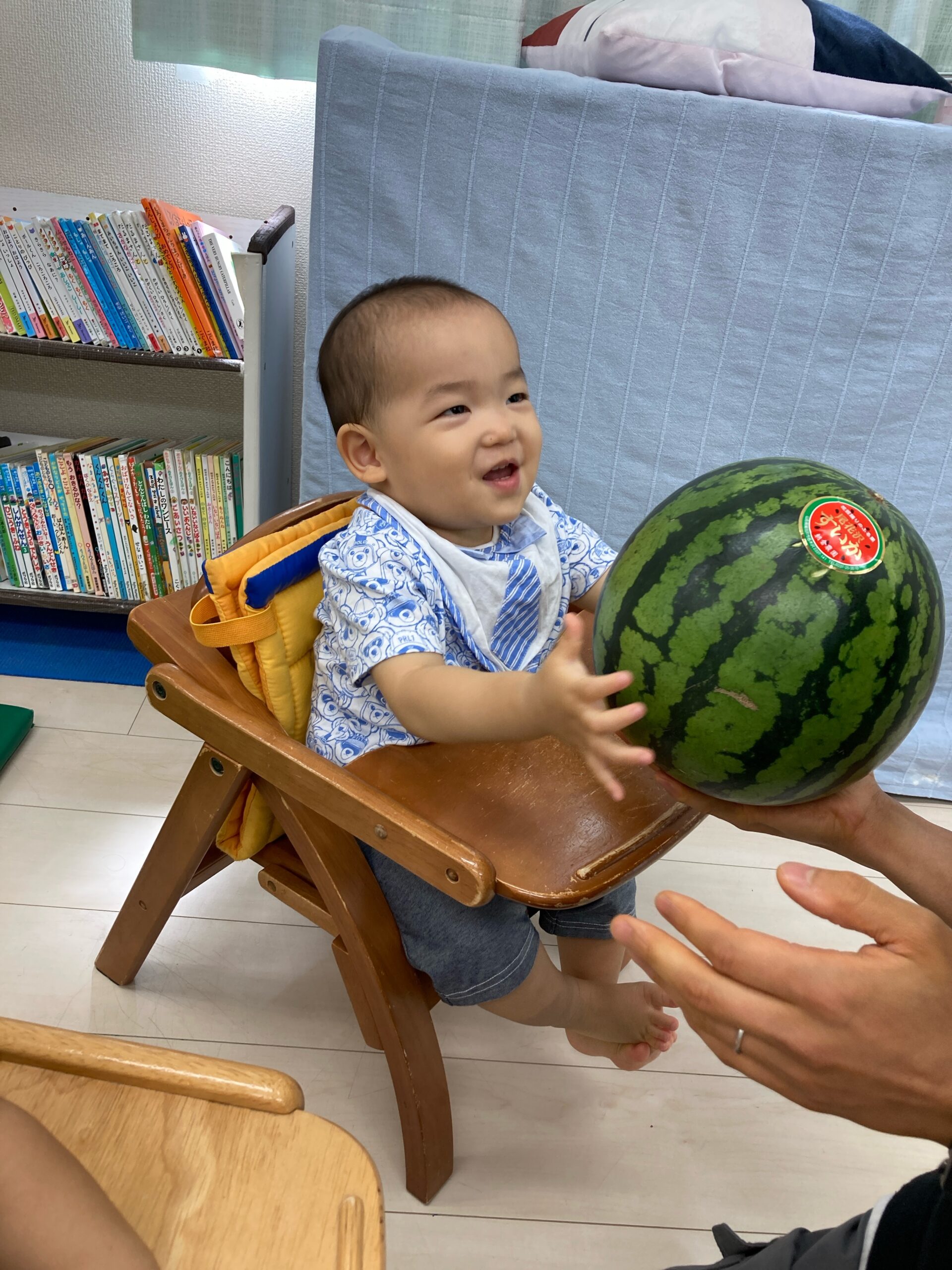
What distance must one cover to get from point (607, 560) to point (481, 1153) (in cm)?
84

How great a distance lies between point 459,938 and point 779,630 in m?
0.60

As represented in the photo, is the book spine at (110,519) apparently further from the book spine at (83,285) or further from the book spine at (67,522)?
the book spine at (83,285)

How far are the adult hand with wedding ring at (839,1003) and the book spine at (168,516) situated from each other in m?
1.62

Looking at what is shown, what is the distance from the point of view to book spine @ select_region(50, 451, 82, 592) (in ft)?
6.63

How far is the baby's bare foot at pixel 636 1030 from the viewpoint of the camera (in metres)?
1.27

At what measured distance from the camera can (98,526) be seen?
2076 mm

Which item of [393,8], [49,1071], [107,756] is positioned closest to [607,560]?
[49,1071]

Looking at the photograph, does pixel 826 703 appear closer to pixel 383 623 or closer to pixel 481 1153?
pixel 383 623

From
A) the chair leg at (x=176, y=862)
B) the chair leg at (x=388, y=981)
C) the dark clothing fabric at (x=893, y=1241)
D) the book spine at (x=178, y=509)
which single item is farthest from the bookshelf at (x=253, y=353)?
the dark clothing fabric at (x=893, y=1241)

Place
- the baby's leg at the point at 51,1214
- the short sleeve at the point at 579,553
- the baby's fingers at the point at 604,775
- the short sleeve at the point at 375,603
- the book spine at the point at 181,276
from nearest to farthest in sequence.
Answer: the baby's leg at the point at 51,1214 < the baby's fingers at the point at 604,775 < the short sleeve at the point at 375,603 < the short sleeve at the point at 579,553 < the book spine at the point at 181,276

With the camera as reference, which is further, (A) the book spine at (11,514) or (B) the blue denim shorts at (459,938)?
(A) the book spine at (11,514)

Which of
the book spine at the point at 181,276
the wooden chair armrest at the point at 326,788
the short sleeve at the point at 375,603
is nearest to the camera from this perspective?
the wooden chair armrest at the point at 326,788

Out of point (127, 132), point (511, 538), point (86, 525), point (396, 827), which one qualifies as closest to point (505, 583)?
point (511, 538)

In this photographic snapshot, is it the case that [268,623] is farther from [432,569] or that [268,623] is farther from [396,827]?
[396,827]
